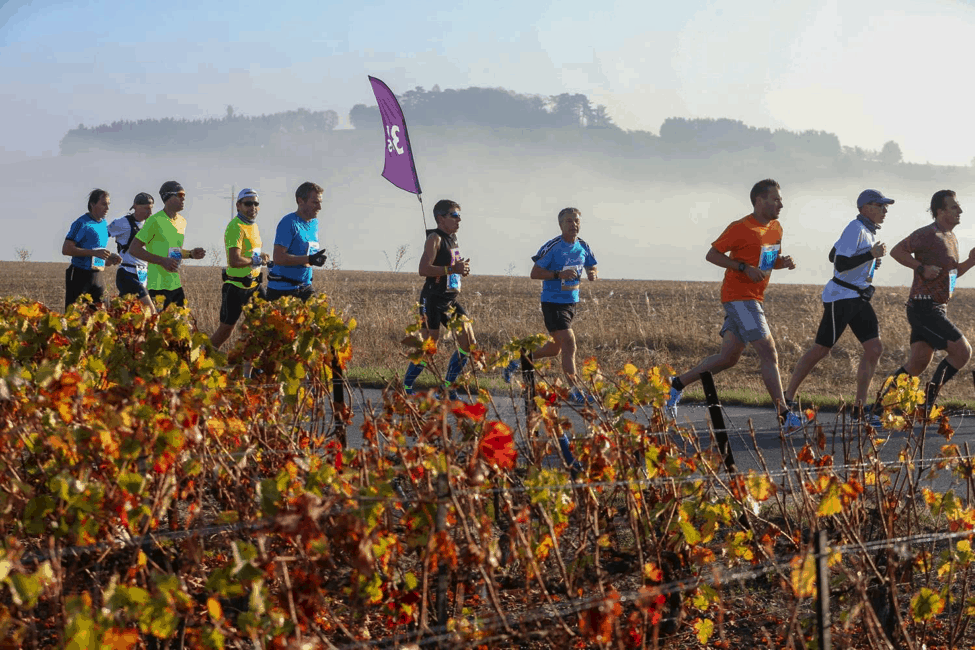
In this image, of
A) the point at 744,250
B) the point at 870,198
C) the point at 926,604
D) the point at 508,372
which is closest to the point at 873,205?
the point at 870,198

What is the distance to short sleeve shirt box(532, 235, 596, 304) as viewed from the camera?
29.6ft

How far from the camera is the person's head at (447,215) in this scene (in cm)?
852

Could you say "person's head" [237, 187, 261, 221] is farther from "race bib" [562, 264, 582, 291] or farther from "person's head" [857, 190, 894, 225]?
"person's head" [857, 190, 894, 225]

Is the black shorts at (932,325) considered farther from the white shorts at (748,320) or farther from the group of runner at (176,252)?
the group of runner at (176,252)

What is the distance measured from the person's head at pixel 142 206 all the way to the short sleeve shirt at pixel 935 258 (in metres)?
6.80

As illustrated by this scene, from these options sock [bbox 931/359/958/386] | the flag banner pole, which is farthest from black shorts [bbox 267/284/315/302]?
sock [bbox 931/359/958/386]

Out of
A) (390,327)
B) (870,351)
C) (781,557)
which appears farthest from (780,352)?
(781,557)

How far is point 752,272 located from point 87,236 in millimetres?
6093

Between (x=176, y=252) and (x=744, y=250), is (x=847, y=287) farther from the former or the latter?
(x=176, y=252)

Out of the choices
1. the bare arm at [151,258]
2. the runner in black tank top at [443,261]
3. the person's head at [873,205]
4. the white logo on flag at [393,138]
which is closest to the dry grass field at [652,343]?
the runner in black tank top at [443,261]

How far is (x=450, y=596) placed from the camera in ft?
12.9

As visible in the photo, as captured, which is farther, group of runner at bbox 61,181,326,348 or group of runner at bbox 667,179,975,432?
group of runner at bbox 61,181,326,348

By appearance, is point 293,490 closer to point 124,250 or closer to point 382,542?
point 382,542

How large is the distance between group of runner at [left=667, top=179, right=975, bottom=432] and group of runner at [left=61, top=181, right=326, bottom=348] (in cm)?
311
